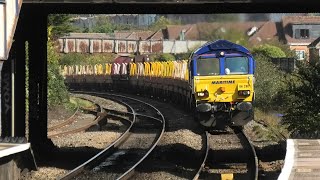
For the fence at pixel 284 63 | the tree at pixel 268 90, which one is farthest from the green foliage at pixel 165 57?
the tree at pixel 268 90

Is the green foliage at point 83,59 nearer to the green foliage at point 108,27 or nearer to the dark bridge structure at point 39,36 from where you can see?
the green foliage at point 108,27

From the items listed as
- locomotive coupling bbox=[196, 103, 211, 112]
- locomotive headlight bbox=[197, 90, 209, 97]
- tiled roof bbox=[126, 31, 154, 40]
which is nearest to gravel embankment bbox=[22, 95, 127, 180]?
locomotive coupling bbox=[196, 103, 211, 112]

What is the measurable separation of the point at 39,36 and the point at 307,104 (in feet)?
22.3

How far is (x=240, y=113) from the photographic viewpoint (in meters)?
17.9

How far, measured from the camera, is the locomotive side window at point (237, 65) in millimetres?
18109

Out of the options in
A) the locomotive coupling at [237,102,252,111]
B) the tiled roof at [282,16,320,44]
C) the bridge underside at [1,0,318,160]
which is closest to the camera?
the bridge underside at [1,0,318,160]

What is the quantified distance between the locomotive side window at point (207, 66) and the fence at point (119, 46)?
90.9 feet

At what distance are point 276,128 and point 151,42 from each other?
41.7 metres

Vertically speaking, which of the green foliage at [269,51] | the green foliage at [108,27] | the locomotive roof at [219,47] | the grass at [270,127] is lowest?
the grass at [270,127]

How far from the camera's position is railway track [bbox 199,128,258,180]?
11.9 meters

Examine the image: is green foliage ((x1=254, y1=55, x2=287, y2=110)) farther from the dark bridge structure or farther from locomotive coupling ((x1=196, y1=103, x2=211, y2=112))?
the dark bridge structure

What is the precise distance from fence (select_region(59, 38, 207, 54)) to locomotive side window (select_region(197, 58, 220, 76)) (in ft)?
90.9

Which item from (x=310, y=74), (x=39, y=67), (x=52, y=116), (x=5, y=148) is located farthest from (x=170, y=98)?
(x=5, y=148)

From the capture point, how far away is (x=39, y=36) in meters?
13.2
